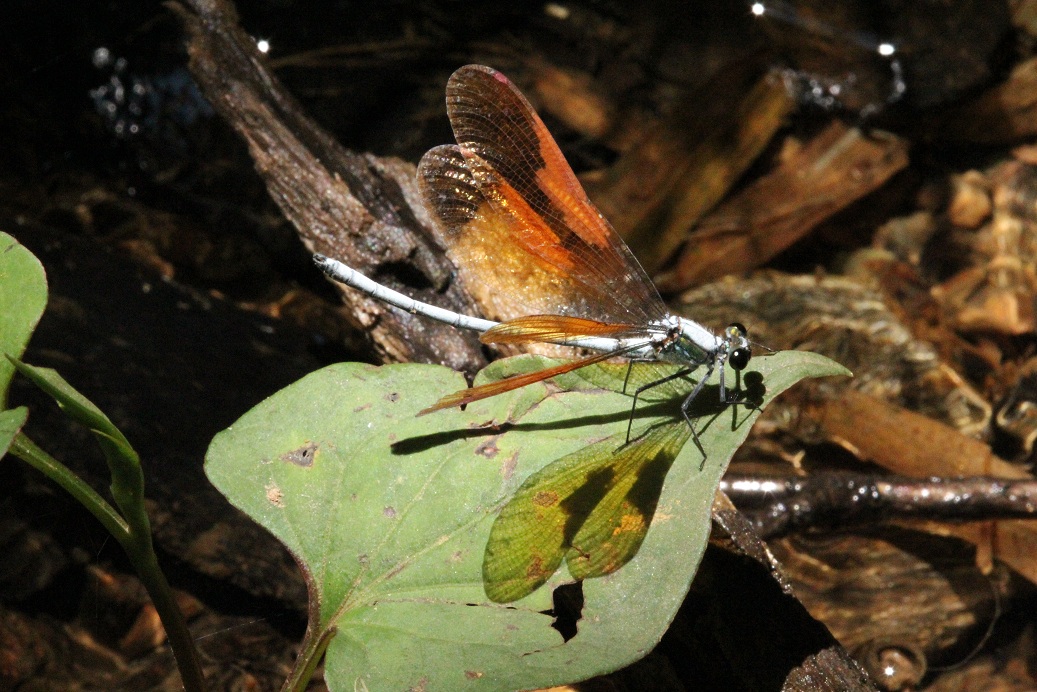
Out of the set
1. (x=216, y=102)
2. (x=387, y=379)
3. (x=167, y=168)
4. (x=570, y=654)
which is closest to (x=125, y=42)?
(x=167, y=168)

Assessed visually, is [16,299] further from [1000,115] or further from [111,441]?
[1000,115]

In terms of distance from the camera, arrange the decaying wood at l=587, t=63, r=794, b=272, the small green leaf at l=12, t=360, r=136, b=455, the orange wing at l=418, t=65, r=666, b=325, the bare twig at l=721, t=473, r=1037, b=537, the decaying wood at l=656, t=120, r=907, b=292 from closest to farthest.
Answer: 1. the small green leaf at l=12, t=360, r=136, b=455
2. the orange wing at l=418, t=65, r=666, b=325
3. the bare twig at l=721, t=473, r=1037, b=537
4. the decaying wood at l=587, t=63, r=794, b=272
5. the decaying wood at l=656, t=120, r=907, b=292

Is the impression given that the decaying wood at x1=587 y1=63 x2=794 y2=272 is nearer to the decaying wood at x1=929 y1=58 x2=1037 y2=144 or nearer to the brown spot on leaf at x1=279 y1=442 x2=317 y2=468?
the decaying wood at x1=929 y1=58 x2=1037 y2=144

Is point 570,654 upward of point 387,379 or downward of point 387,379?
downward

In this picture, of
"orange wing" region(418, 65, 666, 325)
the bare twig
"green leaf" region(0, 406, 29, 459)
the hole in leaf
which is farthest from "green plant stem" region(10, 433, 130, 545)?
the bare twig

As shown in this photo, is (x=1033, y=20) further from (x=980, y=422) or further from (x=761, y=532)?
(x=761, y=532)

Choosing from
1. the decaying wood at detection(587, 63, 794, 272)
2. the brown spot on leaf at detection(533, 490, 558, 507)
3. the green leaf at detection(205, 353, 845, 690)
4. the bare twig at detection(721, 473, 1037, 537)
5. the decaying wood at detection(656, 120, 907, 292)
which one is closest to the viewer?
the green leaf at detection(205, 353, 845, 690)

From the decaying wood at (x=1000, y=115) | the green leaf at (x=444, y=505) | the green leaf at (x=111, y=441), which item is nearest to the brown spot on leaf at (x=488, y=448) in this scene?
the green leaf at (x=444, y=505)
